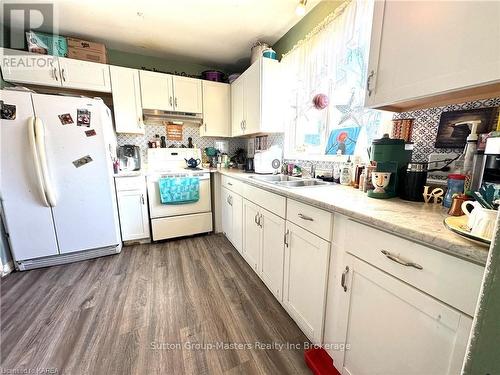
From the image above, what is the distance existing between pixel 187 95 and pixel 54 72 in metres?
1.41

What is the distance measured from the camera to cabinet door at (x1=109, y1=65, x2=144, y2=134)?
2486mm

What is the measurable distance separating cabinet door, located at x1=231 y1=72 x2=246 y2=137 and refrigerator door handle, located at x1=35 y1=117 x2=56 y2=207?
1998mm

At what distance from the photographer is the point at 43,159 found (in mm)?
1845

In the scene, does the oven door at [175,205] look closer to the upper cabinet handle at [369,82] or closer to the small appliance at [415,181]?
the upper cabinet handle at [369,82]

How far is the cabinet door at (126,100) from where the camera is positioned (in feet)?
8.16

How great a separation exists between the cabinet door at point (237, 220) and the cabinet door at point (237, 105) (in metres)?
1.01

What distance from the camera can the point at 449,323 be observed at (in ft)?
1.97

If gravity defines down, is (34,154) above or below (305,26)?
below

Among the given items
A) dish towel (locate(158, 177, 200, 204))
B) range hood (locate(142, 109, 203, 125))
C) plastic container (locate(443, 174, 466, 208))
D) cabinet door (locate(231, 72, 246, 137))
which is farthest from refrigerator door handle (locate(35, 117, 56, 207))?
plastic container (locate(443, 174, 466, 208))

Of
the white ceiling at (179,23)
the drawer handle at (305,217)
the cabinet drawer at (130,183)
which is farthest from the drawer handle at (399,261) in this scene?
the cabinet drawer at (130,183)

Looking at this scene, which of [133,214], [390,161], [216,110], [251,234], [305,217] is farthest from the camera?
[216,110]

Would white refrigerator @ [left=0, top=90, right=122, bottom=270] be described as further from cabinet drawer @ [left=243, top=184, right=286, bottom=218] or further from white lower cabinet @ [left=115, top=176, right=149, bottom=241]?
cabinet drawer @ [left=243, top=184, right=286, bottom=218]

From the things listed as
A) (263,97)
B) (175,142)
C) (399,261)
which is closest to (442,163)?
(399,261)

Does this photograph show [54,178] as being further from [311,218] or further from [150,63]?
[311,218]
